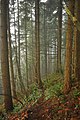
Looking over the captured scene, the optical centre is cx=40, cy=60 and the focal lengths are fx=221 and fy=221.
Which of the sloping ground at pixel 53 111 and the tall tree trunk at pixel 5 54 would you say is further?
the tall tree trunk at pixel 5 54

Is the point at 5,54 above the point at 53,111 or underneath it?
above

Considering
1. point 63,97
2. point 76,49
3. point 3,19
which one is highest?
point 3,19

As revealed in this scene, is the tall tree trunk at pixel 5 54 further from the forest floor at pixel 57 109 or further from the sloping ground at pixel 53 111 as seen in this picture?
the sloping ground at pixel 53 111

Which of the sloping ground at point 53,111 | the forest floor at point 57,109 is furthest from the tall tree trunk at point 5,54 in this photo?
the sloping ground at point 53,111

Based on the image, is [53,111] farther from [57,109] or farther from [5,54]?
[5,54]

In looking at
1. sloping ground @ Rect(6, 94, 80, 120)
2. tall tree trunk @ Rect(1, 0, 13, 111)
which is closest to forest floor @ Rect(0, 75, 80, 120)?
sloping ground @ Rect(6, 94, 80, 120)

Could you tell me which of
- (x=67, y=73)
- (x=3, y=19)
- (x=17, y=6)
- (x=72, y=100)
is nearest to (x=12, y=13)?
(x=17, y=6)

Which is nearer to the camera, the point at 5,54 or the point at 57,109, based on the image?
the point at 57,109

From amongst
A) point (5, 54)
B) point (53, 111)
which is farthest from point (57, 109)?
point (5, 54)

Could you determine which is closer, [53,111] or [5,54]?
[53,111]

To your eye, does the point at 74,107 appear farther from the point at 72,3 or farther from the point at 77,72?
the point at 72,3

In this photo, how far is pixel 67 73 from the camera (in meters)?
9.88

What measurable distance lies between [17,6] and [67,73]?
1432 cm

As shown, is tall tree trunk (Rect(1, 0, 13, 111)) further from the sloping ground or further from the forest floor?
the sloping ground
